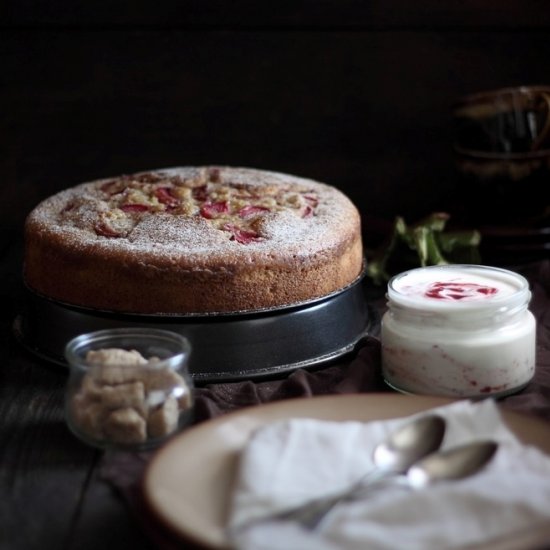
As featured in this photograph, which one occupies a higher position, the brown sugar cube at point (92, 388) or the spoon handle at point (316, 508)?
the spoon handle at point (316, 508)

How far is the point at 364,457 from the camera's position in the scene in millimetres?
1355

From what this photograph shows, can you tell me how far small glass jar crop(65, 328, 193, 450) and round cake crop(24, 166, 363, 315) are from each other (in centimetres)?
25

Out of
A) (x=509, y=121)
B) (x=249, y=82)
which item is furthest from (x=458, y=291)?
(x=249, y=82)

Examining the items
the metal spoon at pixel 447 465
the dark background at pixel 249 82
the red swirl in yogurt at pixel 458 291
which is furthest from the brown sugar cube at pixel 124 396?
the dark background at pixel 249 82

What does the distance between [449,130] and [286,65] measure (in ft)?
1.78

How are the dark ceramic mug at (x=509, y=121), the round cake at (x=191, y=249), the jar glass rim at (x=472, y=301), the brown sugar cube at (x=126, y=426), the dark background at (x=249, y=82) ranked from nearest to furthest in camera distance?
1. the brown sugar cube at (x=126, y=426)
2. the jar glass rim at (x=472, y=301)
3. the round cake at (x=191, y=249)
4. the dark ceramic mug at (x=509, y=121)
5. the dark background at (x=249, y=82)

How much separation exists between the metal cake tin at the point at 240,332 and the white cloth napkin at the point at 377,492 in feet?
1.44

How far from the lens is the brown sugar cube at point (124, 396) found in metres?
1.52

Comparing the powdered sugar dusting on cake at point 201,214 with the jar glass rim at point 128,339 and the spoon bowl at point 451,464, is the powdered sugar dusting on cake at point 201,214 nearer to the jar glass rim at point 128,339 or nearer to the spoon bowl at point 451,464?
the jar glass rim at point 128,339

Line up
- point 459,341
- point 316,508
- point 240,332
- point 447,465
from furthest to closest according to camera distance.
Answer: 1. point 240,332
2. point 459,341
3. point 447,465
4. point 316,508

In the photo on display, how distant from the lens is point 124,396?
4.98 ft

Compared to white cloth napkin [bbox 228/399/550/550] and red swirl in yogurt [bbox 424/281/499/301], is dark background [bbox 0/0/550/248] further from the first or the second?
white cloth napkin [bbox 228/399/550/550]

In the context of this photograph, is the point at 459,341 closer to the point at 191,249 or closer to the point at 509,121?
the point at 191,249

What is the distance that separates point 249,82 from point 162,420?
162 cm
